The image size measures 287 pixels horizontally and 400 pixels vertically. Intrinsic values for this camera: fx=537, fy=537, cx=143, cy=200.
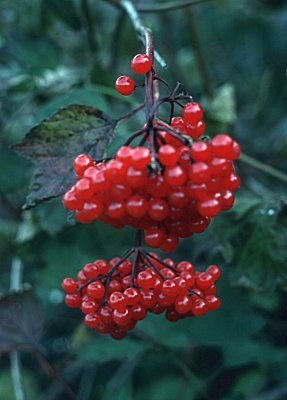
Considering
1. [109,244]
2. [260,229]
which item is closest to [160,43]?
[109,244]

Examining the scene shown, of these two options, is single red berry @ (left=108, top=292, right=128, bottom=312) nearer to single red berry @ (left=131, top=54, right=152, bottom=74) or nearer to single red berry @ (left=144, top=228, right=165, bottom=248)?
single red berry @ (left=144, top=228, right=165, bottom=248)

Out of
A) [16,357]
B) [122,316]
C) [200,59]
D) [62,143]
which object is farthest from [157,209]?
[200,59]

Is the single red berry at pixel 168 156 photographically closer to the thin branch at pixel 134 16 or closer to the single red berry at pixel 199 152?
the single red berry at pixel 199 152

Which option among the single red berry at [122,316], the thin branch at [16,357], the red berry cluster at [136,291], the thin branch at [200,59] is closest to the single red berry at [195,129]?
the red berry cluster at [136,291]

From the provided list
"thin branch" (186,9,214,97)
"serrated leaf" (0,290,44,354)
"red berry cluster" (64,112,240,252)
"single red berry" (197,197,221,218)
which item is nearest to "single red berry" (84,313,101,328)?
"red berry cluster" (64,112,240,252)

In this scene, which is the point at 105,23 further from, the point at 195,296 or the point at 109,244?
the point at 195,296

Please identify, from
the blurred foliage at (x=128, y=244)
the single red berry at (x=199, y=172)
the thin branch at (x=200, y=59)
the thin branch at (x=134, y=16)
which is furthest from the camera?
the thin branch at (x=200, y=59)
